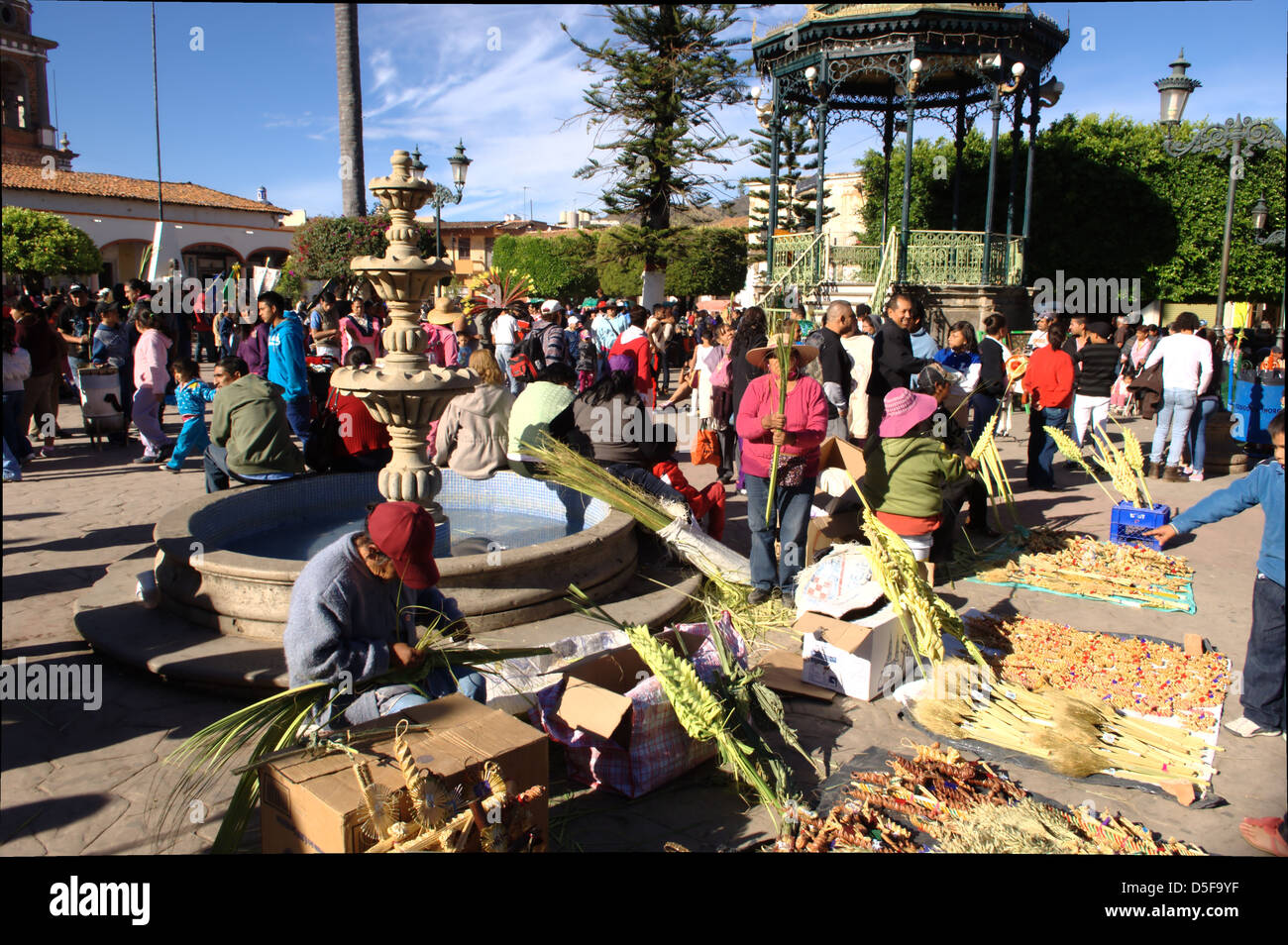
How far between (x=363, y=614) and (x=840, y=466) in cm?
367

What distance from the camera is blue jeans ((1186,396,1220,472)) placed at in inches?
392

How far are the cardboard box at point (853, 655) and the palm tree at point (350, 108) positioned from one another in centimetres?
1415

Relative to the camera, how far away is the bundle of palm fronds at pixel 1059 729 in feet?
12.5

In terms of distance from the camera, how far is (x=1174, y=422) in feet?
32.1

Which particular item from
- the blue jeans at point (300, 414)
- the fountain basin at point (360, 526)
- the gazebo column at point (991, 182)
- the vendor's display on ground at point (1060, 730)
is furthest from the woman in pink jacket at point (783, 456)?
the gazebo column at point (991, 182)

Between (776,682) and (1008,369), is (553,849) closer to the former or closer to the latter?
(776,682)

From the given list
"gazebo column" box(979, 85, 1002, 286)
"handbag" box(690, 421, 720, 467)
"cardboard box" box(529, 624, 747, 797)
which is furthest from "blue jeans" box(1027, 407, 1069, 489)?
"gazebo column" box(979, 85, 1002, 286)

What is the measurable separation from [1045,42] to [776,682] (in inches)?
676

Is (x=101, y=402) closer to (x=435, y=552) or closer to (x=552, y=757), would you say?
(x=435, y=552)

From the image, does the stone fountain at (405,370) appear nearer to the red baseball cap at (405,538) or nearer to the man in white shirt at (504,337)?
the red baseball cap at (405,538)

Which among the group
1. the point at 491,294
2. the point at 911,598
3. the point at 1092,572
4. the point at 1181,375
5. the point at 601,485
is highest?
the point at 491,294

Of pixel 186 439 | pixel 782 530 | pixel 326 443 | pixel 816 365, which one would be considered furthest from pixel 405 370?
pixel 186 439

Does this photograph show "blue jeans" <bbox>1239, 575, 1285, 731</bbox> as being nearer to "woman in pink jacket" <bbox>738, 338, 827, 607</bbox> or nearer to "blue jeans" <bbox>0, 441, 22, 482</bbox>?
"woman in pink jacket" <bbox>738, 338, 827, 607</bbox>

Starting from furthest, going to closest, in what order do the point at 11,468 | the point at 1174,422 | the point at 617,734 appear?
the point at 1174,422
the point at 11,468
the point at 617,734
